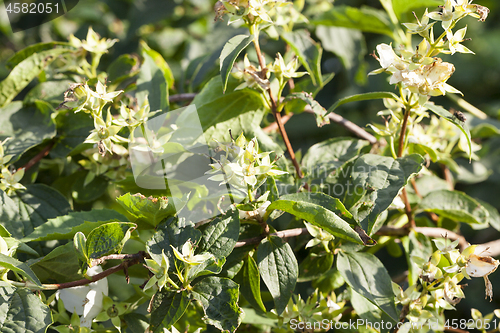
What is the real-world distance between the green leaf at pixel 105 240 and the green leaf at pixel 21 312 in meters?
0.09

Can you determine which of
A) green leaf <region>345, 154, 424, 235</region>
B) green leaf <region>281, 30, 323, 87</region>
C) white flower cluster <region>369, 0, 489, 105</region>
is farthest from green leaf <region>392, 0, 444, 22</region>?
green leaf <region>345, 154, 424, 235</region>

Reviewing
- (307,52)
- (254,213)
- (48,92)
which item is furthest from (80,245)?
(307,52)

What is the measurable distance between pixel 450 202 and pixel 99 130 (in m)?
0.69

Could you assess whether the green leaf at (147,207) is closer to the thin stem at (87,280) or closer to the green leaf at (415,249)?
the thin stem at (87,280)

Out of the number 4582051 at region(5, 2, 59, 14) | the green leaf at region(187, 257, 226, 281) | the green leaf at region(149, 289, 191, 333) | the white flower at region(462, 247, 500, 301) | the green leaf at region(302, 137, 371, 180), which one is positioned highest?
the number 4582051 at region(5, 2, 59, 14)

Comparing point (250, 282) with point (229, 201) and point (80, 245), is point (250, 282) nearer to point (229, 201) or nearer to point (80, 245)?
point (229, 201)

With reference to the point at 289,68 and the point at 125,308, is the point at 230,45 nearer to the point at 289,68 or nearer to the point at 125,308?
the point at 289,68

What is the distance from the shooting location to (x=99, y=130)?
25.4 inches

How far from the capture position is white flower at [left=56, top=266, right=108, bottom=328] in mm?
662

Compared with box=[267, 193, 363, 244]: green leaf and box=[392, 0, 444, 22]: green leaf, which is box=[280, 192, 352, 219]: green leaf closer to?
box=[267, 193, 363, 244]: green leaf

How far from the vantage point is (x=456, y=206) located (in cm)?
83

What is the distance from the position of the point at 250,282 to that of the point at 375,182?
26cm

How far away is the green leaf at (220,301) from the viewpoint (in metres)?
0.57

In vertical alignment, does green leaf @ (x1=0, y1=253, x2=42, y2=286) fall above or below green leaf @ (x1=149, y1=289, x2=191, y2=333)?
above
